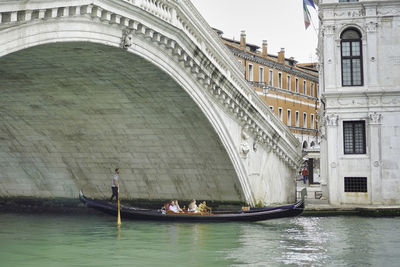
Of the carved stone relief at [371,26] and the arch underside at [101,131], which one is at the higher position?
the carved stone relief at [371,26]

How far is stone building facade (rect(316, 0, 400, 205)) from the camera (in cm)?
1723

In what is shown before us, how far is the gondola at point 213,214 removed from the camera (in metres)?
14.8

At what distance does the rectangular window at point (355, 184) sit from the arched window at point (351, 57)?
2488 mm

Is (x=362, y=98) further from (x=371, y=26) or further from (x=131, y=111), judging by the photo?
(x=131, y=111)

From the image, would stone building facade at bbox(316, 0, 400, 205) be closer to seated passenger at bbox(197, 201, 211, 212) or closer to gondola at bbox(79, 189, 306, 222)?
gondola at bbox(79, 189, 306, 222)

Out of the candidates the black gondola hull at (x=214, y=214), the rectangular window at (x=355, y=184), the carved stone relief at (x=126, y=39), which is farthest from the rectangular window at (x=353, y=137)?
the carved stone relief at (x=126, y=39)

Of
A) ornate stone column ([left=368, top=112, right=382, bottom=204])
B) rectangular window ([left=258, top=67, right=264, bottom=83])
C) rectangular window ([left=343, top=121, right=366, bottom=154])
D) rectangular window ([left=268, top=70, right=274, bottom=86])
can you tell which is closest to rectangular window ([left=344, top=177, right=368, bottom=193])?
ornate stone column ([left=368, top=112, right=382, bottom=204])

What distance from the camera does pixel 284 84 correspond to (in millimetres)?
36781

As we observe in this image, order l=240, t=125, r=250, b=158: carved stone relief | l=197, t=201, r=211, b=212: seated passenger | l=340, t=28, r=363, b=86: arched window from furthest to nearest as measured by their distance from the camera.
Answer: l=340, t=28, r=363, b=86: arched window, l=240, t=125, r=250, b=158: carved stone relief, l=197, t=201, r=211, b=212: seated passenger

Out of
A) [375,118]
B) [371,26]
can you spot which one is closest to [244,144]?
Answer: [375,118]

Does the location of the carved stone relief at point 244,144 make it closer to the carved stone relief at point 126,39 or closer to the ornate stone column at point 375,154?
the ornate stone column at point 375,154

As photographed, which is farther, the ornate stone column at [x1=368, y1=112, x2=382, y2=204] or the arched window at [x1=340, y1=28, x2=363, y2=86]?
the arched window at [x1=340, y1=28, x2=363, y2=86]

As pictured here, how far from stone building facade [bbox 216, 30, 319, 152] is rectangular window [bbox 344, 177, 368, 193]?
14.3 meters

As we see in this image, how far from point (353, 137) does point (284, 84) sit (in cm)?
1934
